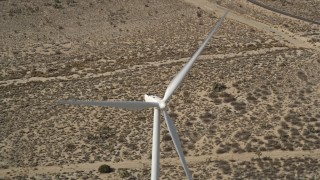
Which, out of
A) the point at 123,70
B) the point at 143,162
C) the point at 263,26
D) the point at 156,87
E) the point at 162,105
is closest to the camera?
the point at 162,105

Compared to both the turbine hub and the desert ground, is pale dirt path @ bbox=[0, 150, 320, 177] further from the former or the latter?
the turbine hub

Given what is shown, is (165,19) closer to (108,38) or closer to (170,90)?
A: (108,38)

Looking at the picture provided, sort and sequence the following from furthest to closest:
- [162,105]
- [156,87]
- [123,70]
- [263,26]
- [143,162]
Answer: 1. [263,26]
2. [123,70]
3. [156,87]
4. [143,162]
5. [162,105]

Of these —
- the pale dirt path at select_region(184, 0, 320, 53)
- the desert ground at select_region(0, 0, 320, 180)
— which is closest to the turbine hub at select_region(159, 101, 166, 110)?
the desert ground at select_region(0, 0, 320, 180)

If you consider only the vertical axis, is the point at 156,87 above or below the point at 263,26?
below

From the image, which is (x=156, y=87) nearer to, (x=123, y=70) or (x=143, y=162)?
(x=123, y=70)

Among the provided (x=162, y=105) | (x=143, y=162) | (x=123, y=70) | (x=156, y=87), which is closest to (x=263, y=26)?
(x=123, y=70)

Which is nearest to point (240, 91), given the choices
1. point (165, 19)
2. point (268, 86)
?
point (268, 86)

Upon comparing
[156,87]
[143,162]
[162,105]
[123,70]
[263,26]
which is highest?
[263,26]
